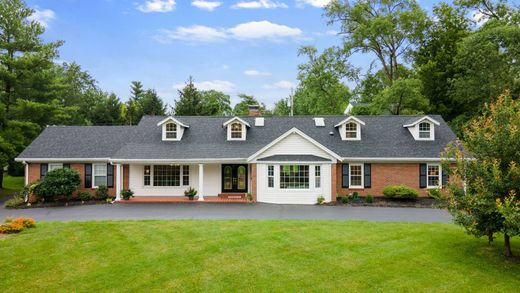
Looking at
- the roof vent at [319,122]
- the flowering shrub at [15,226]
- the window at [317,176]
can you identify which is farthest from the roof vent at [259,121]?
the flowering shrub at [15,226]

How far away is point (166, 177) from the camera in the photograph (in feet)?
73.7

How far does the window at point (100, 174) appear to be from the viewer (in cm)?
2214

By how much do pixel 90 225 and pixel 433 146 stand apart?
21191mm

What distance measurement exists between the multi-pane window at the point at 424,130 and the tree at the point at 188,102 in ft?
80.4

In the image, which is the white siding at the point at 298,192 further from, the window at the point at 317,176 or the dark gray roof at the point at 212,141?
the dark gray roof at the point at 212,141

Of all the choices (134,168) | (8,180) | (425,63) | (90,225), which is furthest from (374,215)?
(8,180)

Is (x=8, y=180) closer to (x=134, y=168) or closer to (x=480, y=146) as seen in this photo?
(x=134, y=168)

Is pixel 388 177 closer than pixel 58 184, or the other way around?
pixel 58 184

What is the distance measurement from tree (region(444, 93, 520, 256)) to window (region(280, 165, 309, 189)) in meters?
11.0

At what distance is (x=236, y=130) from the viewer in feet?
78.2

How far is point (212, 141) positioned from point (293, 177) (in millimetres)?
6709

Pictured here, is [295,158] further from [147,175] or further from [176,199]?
[147,175]

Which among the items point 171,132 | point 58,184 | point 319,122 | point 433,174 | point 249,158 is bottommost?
point 58,184

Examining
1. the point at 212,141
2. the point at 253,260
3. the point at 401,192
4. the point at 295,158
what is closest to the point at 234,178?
the point at 212,141
